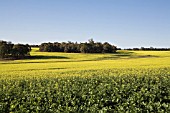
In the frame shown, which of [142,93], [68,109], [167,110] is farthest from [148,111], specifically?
[142,93]

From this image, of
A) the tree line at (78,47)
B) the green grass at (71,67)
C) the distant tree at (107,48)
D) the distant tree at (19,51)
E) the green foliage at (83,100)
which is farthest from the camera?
the distant tree at (107,48)

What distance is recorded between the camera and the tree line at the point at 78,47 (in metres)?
105

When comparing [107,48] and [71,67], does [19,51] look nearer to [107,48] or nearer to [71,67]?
[107,48]

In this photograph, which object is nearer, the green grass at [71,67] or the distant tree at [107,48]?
the green grass at [71,67]

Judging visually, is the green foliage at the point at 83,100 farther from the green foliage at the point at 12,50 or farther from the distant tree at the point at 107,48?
the distant tree at the point at 107,48

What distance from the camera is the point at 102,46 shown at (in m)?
108

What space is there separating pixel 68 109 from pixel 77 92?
16.2 ft

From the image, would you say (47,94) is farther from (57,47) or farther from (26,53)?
(57,47)

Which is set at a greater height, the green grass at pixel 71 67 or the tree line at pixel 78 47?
the tree line at pixel 78 47

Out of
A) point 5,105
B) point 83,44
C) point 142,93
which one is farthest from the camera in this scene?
point 83,44

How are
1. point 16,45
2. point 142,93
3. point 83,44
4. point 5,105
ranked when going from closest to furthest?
point 5,105
point 142,93
point 16,45
point 83,44

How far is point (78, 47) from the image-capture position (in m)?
107

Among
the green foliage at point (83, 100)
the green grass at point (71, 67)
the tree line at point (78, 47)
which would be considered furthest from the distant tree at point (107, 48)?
the green foliage at point (83, 100)

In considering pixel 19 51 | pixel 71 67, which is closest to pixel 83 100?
pixel 71 67
